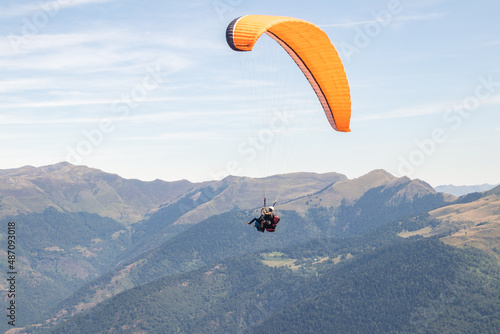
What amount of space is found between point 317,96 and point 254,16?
12.1 meters

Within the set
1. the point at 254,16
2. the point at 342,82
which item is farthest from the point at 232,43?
the point at 342,82

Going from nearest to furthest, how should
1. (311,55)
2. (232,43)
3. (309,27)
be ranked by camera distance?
(232,43) → (309,27) → (311,55)

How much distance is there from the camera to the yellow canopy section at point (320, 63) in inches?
1734

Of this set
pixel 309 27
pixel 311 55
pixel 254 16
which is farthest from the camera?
pixel 311 55

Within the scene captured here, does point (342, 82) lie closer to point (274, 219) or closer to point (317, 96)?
point (317, 96)

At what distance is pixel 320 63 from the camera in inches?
1842

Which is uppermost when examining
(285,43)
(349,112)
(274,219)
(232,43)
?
(285,43)

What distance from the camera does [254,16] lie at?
4056 centimetres

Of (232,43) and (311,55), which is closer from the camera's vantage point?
(232,43)

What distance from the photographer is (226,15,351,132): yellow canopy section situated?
4403 cm

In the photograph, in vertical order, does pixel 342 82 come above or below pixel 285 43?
below

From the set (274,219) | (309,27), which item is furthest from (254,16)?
(274,219)

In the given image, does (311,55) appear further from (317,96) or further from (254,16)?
(254,16)

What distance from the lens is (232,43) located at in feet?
117
